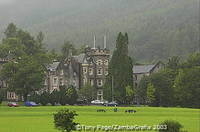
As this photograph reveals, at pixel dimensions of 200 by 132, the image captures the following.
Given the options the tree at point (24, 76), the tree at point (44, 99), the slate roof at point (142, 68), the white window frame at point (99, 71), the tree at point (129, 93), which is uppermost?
the slate roof at point (142, 68)

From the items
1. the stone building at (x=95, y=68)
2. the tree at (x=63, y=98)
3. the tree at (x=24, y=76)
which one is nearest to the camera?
the tree at (x=63, y=98)

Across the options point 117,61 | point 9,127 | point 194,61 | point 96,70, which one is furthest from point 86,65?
point 9,127

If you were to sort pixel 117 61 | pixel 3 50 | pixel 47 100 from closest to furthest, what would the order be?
pixel 47 100, pixel 117 61, pixel 3 50

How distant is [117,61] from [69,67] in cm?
1906

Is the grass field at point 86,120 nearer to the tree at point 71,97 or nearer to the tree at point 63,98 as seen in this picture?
the tree at point 63,98

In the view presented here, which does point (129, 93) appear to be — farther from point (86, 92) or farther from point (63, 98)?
point (86, 92)

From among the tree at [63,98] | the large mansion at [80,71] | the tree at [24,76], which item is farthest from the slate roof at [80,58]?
Result: the tree at [63,98]

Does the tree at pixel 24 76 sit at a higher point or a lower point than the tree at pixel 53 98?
higher

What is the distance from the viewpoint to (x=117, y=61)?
9700cm

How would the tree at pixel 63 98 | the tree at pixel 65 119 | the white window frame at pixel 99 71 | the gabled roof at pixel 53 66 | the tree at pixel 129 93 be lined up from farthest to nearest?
the white window frame at pixel 99 71 < the gabled roof at pixel 53 66 < the tree at pixel 129 93 < the tree at pixel 63 98 < the tree at pixel 65 119

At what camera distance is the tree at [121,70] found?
9501 centimetres

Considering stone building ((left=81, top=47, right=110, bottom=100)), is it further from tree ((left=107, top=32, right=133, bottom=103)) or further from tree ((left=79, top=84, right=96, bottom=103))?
tree ((left=107, top=32, right=133, bottom=103))

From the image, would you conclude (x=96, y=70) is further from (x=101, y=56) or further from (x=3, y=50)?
(x=3, y=50)

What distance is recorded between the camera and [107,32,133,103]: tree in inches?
3741
